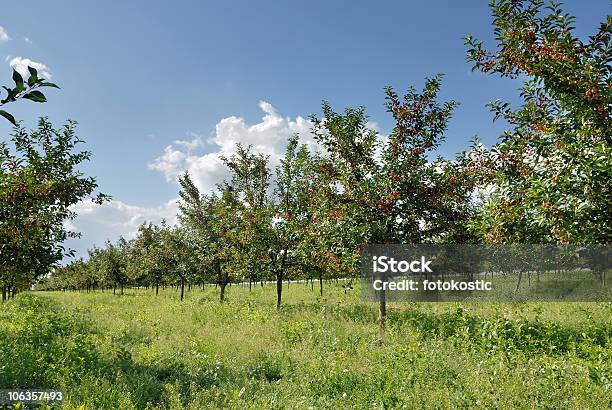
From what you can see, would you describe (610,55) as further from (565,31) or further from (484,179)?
(484,179)

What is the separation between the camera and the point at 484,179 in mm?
8734

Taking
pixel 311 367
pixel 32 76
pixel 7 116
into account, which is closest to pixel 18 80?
pixel 32 76

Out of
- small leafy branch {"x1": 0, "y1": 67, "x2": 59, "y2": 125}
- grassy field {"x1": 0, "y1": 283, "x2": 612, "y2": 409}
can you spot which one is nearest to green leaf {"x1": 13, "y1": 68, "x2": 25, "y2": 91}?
small leafy branch {"x1": 0, "y1": 67, "x2": 59, "y2": 125}

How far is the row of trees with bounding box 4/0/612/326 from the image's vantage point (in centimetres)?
626

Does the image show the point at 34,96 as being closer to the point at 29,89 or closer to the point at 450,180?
the point at 29,89

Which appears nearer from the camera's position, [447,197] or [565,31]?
[565,31]

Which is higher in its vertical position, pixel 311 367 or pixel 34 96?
pixel 34 96

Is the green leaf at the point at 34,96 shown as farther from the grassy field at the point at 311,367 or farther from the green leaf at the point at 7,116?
the grassy field at the point at 311,367

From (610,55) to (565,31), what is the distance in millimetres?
862

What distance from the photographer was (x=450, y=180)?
11430mm

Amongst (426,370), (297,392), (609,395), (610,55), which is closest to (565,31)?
(610,55)

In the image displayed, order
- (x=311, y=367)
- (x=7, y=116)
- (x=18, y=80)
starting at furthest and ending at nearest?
(x=311, y=367)
(x=7, y=116)
(x=18, y=80)

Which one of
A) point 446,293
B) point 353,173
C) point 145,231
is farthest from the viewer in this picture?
point 145,231

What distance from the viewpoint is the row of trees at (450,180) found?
246 inches
